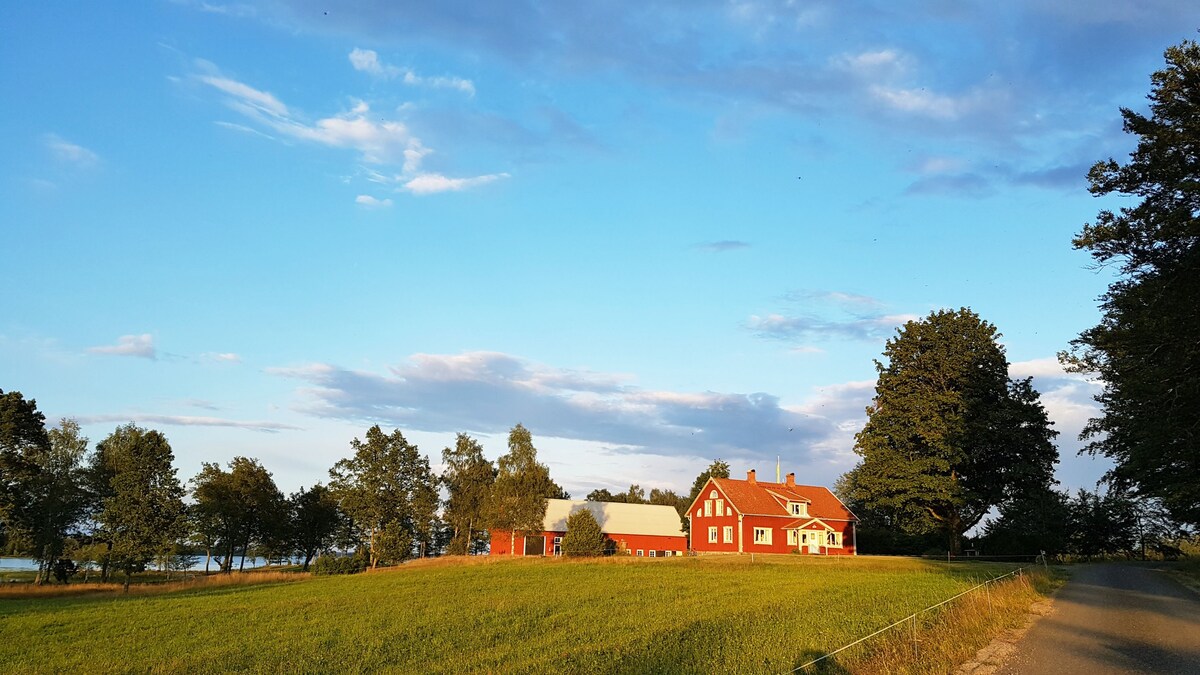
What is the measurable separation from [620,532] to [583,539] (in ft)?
90.9

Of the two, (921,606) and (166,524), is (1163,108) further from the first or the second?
(166,524)

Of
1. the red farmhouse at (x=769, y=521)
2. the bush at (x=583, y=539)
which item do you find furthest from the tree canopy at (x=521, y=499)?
the red farmhouse at (x=769, y=521)

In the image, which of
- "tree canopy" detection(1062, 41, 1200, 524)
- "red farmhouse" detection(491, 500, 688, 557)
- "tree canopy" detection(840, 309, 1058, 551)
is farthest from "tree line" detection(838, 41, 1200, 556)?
"red farmhouse" detection(491, 500, 688, 557)

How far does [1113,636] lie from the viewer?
55.4 feet

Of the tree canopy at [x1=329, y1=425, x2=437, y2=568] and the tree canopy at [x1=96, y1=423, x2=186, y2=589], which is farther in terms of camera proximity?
Result: the tree canopy at [x1=329, y1=425, x2=437, y2=568]

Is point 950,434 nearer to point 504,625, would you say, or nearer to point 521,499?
point 521,499

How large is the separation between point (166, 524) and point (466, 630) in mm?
49797

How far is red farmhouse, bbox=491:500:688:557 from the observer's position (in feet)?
277

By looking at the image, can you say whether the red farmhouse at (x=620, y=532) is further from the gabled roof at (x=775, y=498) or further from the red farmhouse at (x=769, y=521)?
the gabled roof at (x=775, y=498)

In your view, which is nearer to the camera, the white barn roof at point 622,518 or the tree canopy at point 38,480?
the tree canopy at point 38,480

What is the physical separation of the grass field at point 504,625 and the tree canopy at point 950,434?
20.7 m

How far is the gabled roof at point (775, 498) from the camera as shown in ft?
240

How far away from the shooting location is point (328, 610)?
2983cm

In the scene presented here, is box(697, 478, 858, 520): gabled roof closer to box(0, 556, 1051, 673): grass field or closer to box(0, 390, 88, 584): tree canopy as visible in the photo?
box(0, 556, 1051, 673): grass field
